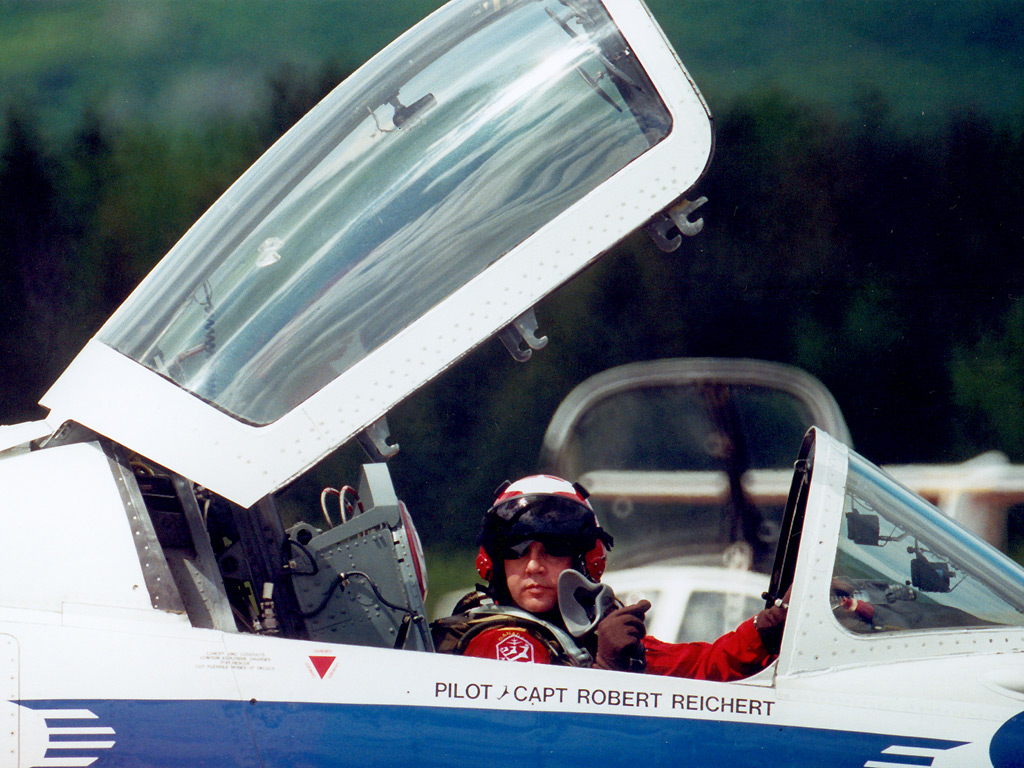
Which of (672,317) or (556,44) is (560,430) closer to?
(672,317)

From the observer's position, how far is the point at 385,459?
179cm

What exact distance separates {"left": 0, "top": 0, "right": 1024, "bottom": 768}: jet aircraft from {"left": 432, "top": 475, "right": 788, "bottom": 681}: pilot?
0.16 meters

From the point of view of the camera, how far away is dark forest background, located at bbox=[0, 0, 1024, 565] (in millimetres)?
3834

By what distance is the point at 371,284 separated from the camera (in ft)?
5.95

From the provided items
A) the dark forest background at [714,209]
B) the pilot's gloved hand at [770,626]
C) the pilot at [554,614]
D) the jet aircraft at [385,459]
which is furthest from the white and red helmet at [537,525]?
the dark forest background at [714,209]

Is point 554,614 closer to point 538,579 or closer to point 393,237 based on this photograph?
point 538,579

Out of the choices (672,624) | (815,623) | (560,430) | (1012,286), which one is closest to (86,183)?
(560,430)

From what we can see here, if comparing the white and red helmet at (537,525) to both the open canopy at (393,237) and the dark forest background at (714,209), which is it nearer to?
the open canopy at (393,237)

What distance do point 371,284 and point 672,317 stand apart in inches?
88.5

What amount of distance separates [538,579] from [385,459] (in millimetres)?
545

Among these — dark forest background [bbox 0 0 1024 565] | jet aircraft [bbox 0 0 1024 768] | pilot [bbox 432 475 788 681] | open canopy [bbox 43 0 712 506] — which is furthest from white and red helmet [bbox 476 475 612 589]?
dark forest background [bbox 0 0 1024 565]

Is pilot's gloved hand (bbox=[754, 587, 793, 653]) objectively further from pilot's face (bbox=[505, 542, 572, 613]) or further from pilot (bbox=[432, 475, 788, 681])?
pilot's face (bbox=[505, 542, 572, 613])

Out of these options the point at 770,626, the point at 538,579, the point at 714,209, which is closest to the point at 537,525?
the point at 538,579

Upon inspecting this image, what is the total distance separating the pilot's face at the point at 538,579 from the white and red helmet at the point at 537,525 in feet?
0.05
